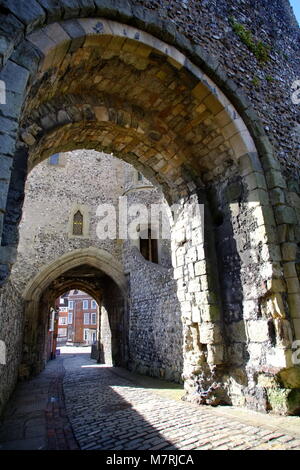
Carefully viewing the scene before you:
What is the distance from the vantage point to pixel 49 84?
3439 millimetres

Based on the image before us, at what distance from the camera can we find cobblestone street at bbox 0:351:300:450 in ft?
8.90

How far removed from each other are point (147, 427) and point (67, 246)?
8.17 m

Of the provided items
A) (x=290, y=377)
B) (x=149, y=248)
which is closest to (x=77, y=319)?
(x=149, y=248)

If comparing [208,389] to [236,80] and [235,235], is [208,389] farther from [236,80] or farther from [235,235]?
[236,80]

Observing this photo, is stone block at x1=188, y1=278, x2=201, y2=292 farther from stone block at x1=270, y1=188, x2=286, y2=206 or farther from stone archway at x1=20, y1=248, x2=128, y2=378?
stone archway at x1=20, y1=248, x2=128, y2=378

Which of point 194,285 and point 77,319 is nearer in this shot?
point 194,285

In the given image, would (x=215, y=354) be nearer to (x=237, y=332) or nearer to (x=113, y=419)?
(x=237, y=332)

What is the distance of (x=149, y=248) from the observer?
1187 centimetres

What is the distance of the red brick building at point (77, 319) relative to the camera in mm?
37969

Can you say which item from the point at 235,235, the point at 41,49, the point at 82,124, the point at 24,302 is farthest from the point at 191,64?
the point at 24,302

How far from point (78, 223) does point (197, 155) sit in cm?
719

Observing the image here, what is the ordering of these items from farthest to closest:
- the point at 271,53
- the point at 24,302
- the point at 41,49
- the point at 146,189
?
the point at 146,189
the point at 24,302
the point at 271,53
the point at 41,49

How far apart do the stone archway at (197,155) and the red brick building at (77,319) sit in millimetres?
34425

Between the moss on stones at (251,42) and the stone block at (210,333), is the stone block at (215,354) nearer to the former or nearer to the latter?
the stone block at (210,333)
